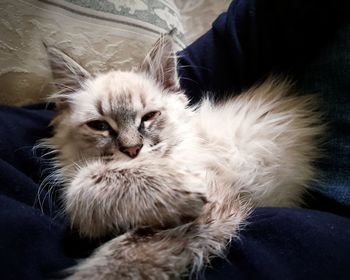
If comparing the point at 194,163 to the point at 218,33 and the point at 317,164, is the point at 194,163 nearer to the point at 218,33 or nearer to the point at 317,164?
the point at 317,164

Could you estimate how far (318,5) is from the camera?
1.01 meters

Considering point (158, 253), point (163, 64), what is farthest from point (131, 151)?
point (163, 64)

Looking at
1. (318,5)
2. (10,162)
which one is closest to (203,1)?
(318,5)

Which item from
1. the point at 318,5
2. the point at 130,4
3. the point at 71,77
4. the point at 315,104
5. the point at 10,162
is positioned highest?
the point at 318,5

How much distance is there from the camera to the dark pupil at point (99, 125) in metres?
0.93

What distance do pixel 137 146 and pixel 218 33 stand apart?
488 mm

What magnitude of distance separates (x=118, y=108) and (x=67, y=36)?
334mm

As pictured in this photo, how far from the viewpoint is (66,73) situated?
104 centimetres

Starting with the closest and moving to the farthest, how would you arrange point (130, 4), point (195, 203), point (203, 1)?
point (195, 203), point (130, 4), point (203, 1)

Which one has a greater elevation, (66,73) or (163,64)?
(163,64)

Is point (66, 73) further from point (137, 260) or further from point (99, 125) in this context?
point (137, 260)

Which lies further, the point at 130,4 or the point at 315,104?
the point at 130,4

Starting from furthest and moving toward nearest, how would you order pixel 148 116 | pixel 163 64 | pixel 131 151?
pixel 163 64, pixel 148 116, pixel 131 151

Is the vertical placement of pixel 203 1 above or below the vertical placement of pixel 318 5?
below
